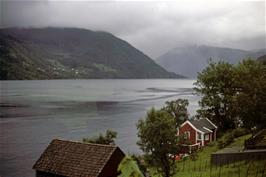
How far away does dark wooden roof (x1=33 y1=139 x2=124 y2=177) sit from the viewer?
3291 cm

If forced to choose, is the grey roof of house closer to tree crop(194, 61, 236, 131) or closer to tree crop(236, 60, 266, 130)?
tree crop(194, 61, 236, 131)

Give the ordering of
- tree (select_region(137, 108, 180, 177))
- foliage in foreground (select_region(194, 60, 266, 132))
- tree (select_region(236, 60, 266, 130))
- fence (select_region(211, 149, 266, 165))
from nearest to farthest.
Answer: fence (select_region(211, 149, 266, 165)) < tree (select_region(137, 108, 180, 177)) < tree (select_region(236, 60, 266, 130)) < foliage in foreground (select_region(194, 60, 266, 132))

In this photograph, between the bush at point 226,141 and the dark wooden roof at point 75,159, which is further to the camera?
the bush at point 226,141

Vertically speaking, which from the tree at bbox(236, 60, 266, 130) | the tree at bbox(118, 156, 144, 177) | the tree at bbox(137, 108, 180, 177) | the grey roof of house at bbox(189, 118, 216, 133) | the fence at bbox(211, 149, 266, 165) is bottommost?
the grey roof of house at bbox(189, 118, 216, 133)

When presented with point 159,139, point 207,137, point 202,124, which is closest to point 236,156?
point 159,139

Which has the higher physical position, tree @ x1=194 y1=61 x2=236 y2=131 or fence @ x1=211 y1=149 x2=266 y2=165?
tree @ x1=194 y1=61 x2=236 y2=131

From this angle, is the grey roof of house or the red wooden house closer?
the red wooden house

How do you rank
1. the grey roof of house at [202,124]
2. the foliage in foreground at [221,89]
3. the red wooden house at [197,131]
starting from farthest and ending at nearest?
the grey roof of house at [202,124]
the red wooden house at [197,131]
the foliage in foreground at [221,89]

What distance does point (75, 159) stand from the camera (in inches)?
1358

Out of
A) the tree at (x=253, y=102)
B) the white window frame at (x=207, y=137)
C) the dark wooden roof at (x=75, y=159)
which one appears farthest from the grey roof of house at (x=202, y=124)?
the dark wooden roof at (x=75, y=159)

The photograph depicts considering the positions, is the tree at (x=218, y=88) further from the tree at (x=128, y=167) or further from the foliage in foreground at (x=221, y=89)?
the tree at (x=128, y=167)

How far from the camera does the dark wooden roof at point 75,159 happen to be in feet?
108

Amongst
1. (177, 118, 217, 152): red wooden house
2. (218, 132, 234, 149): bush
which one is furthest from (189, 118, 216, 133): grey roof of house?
(218, 132, 234, 149): bush

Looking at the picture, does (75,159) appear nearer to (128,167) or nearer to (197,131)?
(128,167)
